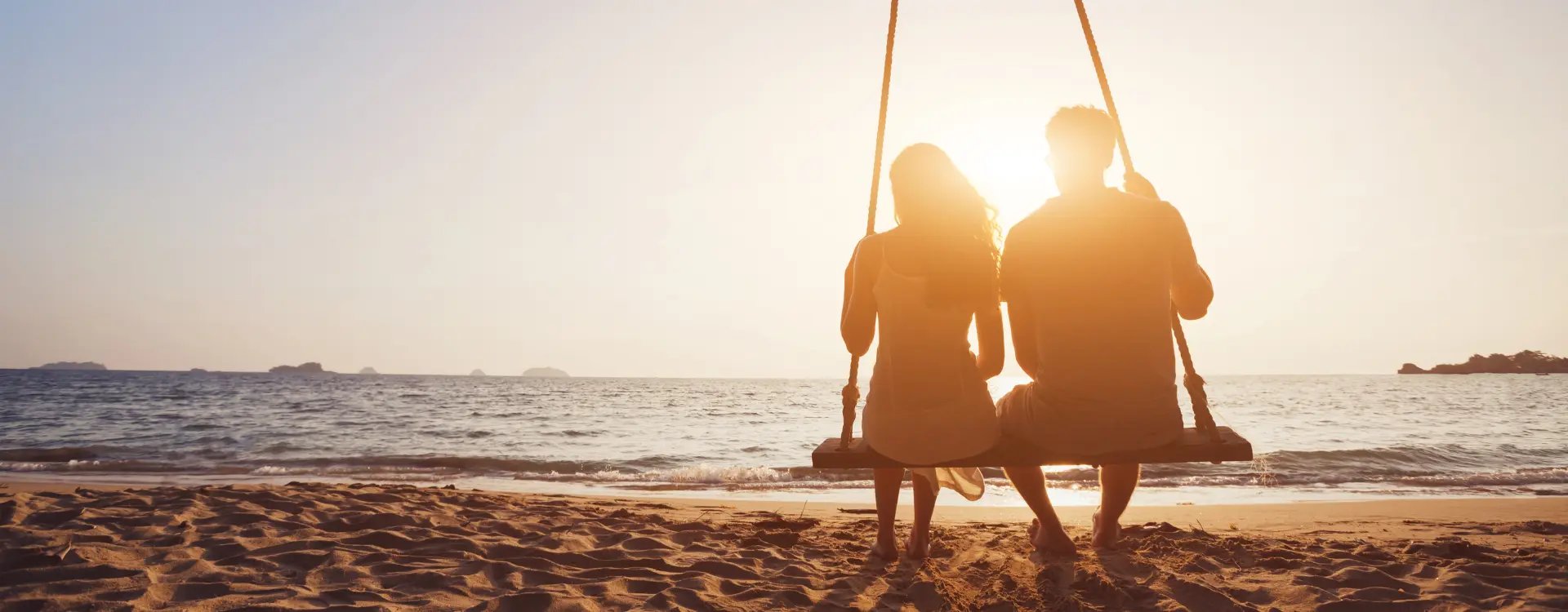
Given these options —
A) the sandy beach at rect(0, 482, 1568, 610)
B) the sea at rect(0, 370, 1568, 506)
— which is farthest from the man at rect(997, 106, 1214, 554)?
the sea at rect(0, 370, 1568, 506)

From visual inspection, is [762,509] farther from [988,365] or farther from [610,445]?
[610,445]

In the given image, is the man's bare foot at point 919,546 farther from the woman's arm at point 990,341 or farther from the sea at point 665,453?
the sea at point 665,453

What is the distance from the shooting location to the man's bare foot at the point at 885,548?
3.59m

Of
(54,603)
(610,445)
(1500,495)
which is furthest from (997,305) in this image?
(610,445)

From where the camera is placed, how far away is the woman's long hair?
2984 millimetres

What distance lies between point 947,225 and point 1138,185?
0.84 meters

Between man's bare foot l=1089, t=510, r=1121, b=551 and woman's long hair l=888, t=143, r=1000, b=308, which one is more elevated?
woman's long hair l=888, t=143, r=1000, b=308

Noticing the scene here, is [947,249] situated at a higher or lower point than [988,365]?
higher

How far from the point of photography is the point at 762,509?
235 inches

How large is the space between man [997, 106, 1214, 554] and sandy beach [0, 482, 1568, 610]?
0.61 metres

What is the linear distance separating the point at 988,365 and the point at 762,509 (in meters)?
3.17

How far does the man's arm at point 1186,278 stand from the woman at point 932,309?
614 millimetres

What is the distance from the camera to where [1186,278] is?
303cm

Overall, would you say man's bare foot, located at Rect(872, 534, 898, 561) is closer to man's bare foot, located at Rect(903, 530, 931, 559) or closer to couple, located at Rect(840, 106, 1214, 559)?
man's bare foot, located at Rect(903, 530, 931, 559)
